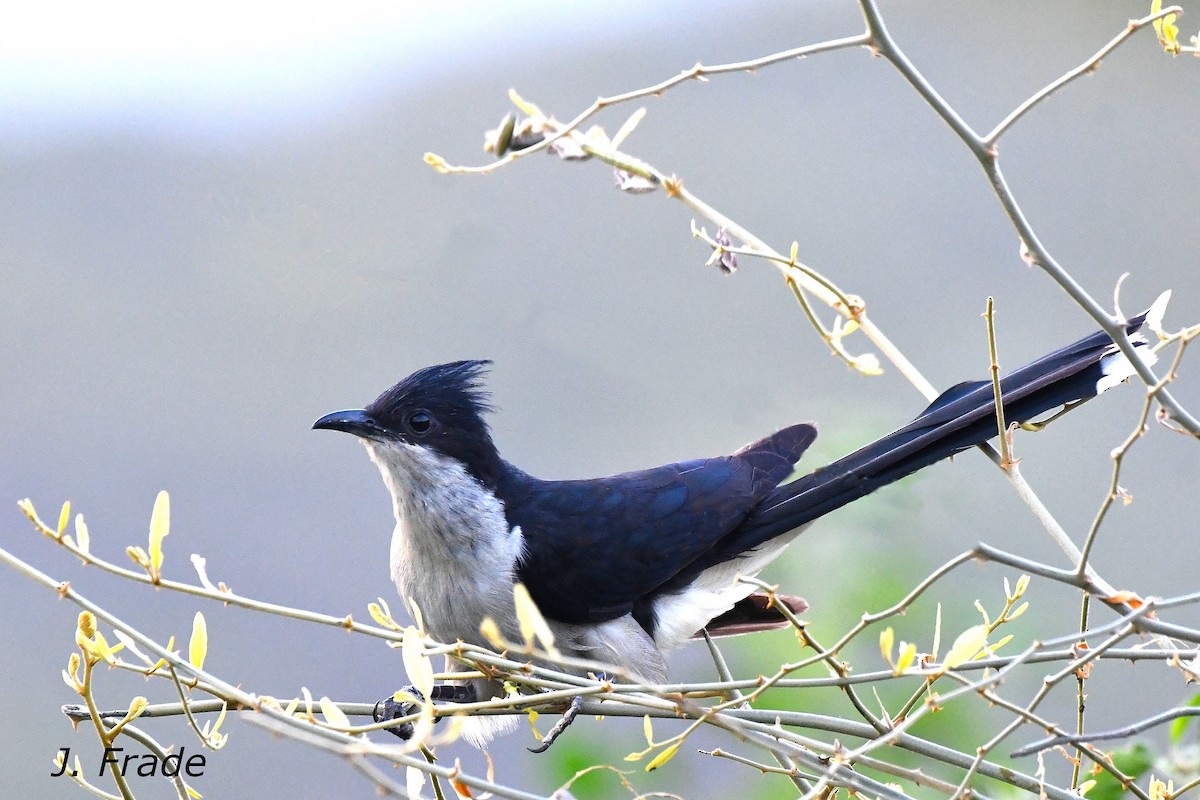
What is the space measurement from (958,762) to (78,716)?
1.03m

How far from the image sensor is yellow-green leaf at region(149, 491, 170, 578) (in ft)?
4.11

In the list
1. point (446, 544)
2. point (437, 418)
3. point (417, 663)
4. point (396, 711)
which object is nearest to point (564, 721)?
point (396, 711)

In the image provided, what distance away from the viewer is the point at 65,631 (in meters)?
4.57

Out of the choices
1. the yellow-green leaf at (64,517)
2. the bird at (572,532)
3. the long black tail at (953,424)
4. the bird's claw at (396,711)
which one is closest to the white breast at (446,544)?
the bird at (572,532)

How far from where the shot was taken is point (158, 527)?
1.27m

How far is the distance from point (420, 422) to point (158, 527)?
4.66 feet

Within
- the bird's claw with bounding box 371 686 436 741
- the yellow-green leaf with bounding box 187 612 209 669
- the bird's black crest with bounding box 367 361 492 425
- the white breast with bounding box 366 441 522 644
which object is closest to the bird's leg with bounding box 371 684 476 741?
the bird's claw with bounding box 371 686 436 741

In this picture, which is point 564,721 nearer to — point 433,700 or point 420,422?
point 433,700

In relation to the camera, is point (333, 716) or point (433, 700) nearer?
point (333, 716)

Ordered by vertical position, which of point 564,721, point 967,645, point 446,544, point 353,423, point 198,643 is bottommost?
point 564,721

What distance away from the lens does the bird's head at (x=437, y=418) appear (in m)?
2.62

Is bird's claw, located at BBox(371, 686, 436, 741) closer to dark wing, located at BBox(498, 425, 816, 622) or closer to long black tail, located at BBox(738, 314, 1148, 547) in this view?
dark wing, located at BBox(498, 425, 816, 622)

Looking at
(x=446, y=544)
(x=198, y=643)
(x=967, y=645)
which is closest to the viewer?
(x=967, y=645)

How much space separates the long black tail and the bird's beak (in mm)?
953
